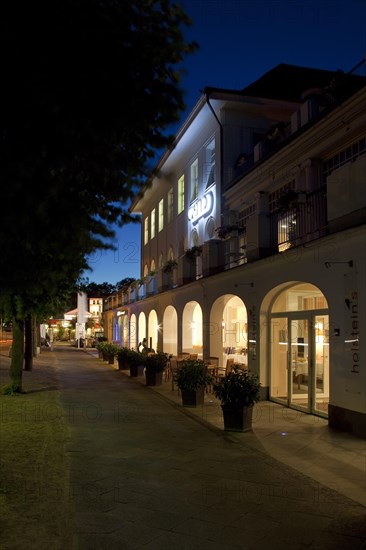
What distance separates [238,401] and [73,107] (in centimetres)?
648

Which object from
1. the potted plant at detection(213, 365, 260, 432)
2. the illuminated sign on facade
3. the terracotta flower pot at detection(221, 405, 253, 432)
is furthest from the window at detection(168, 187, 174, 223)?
the terracotta flower pot at detection(221, 405, 253, 432)

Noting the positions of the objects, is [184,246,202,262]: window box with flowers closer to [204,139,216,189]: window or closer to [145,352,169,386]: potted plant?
[204,139,216,189]: window

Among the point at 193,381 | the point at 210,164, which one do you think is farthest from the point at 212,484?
the point at 210,164

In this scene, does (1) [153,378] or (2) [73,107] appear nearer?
(2) [73,107]

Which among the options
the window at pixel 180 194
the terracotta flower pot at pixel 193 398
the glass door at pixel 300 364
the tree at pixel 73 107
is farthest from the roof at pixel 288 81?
the tree at pixel 73 107

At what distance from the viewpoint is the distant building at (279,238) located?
947cm

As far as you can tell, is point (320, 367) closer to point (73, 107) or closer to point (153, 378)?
point (153, 378)

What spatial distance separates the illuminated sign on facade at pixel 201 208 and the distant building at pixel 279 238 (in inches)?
2.3

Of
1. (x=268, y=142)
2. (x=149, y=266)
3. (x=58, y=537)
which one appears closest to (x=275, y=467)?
(x=58, y=537)

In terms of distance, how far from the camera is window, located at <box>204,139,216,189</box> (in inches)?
847

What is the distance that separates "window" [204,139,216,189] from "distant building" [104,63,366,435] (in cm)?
5

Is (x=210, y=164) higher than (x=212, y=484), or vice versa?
(x=210, y=164)

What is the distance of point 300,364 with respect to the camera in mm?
11727

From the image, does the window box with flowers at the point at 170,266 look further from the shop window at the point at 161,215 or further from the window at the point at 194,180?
the shop window at the point at 161,215
